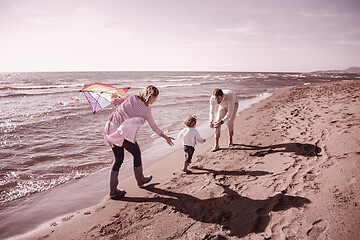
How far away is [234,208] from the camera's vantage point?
2695mm

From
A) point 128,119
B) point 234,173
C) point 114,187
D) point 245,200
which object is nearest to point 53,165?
point 114,187

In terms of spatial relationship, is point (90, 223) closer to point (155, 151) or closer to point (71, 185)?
point (71, 185)

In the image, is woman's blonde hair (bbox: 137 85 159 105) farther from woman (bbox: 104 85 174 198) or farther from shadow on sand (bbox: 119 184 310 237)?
shadow on sand (bbox: 119 184 310 237)

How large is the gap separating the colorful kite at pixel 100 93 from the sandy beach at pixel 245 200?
5.83 ft

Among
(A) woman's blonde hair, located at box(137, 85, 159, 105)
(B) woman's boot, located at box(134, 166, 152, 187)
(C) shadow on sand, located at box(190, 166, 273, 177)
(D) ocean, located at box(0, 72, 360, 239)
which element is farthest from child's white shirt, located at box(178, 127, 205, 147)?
(A) woman's blonde hair, located at box(137, 85, 159, 105)

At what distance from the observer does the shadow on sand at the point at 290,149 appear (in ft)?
13.3

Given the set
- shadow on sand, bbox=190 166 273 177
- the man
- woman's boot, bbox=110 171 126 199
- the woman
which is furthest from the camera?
the man

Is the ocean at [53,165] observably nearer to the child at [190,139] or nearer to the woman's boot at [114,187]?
the woman's boot at [114,187]

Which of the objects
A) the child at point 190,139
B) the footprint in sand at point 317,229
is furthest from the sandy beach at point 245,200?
the child at point 190,139

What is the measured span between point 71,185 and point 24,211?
86 cm

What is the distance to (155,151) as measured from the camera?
579cm

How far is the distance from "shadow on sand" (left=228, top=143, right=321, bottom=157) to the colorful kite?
11.1ft

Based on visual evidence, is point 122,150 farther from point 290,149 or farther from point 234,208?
point 290,149

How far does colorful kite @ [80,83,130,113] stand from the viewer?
3.64 m
